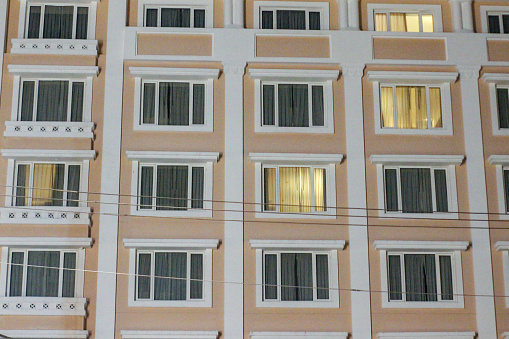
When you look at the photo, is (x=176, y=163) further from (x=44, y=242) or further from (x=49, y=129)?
(x=44, y=242)

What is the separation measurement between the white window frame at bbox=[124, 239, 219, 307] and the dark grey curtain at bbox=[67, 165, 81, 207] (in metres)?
1.63

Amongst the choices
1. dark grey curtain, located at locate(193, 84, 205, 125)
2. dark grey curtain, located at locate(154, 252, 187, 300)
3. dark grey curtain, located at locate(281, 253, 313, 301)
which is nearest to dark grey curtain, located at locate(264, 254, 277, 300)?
dark grey curtain, located at locate(281, 253, 313, 301)

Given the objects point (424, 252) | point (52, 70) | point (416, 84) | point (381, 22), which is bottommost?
point (424, 252)

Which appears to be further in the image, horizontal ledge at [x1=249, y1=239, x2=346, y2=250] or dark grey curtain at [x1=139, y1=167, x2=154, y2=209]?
dark grey curtain at [x1=139, y1=167, x2=154, y2=209]

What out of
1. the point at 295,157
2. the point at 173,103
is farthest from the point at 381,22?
the point at 173,103

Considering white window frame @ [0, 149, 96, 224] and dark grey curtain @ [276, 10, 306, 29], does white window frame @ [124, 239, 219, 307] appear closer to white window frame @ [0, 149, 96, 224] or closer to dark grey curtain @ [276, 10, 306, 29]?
white window frame @ [0, 149, 96, 224]

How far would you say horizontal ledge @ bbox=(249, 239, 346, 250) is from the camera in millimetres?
18281

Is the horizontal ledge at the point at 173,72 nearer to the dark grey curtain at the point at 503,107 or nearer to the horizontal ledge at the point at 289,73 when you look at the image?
the horizontal ledge at the point at 289,73

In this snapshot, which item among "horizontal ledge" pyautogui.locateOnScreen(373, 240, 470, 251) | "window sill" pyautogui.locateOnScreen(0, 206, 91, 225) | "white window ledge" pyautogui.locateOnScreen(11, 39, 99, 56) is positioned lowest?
"horizontal ledge" pyautogui.locateOnScreen(373, 240, 470, 251)

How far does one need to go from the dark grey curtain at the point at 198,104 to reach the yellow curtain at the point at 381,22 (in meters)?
4.71

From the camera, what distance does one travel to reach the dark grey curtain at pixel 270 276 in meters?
18.4

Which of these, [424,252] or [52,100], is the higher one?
[52,100]

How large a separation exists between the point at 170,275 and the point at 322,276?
11.4 ft

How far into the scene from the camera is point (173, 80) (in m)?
19.5
